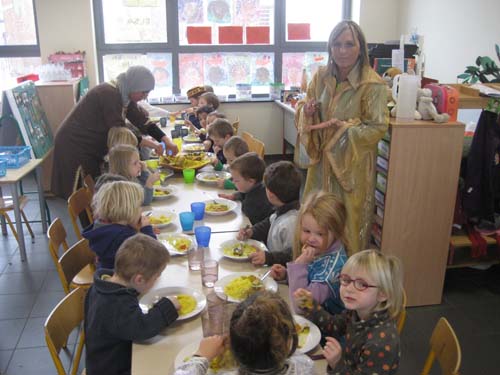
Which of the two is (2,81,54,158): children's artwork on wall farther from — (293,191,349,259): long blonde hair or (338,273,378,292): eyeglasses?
(338,273,378,292): eyeglasses

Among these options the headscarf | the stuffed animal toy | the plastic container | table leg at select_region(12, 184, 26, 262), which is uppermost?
the headscarf

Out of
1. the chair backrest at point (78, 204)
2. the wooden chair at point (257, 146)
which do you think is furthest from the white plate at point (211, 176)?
the chair backrest at point (78, 204)

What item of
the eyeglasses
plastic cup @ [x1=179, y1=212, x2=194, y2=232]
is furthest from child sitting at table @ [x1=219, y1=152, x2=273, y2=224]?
the eyeglasses

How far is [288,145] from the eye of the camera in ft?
22.5

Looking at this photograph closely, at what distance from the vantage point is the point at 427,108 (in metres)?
3.08

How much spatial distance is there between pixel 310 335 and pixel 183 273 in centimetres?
69

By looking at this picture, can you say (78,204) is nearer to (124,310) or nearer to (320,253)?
(124,310)

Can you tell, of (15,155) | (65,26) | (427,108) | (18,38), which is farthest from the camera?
(18,38)

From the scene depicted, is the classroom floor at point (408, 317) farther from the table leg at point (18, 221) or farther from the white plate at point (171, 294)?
the white plate at point (171, 294)

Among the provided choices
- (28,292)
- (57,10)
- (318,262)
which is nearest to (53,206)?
(28,292)

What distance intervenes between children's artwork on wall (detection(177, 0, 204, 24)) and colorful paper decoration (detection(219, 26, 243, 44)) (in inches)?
Answer: 12.8

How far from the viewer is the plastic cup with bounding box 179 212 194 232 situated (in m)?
2.50

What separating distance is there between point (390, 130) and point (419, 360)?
1370 millimetres

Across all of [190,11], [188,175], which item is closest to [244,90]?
[190,11]
